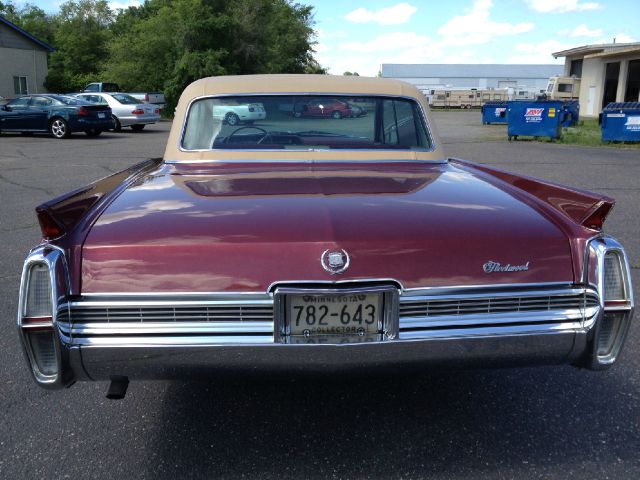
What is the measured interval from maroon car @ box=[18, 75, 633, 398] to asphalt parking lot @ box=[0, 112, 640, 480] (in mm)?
239

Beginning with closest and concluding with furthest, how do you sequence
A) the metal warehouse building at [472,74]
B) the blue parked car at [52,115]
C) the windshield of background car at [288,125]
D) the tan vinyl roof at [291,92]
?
1. the tan vinyl roof at [291,92]
2. the windshield of background car at [288,125]
3. the blue parked car at [52,115]
4. the metal warehouse building at [472,74]

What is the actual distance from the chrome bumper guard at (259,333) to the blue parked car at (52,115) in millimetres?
19612

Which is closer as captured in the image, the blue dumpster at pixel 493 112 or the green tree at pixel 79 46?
the blue dumpster at pixel 493 112

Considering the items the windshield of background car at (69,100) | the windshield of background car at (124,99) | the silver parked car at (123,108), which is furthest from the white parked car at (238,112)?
the windshield of background car at (124,99)

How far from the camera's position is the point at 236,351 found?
2350mm

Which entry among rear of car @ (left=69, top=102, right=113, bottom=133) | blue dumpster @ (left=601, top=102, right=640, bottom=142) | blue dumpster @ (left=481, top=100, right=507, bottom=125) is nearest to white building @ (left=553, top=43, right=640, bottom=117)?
blue dumpster @ (left=481, top=100, right=507, bottom=125)

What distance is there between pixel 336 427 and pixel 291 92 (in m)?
1.98

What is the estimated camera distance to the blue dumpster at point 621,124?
1867cm

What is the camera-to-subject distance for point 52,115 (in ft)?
66.9

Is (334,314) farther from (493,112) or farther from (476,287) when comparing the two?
(493,112)

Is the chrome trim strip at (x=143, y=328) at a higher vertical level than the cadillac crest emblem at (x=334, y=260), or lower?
lower

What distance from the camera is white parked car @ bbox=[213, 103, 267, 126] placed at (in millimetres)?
3854

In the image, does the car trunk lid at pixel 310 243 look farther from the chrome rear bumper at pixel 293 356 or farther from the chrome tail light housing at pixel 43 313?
the chrome rear bumper at pixel 293 356

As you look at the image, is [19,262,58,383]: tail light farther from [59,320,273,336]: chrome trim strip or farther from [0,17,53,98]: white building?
[0,17,53,98]: white building
